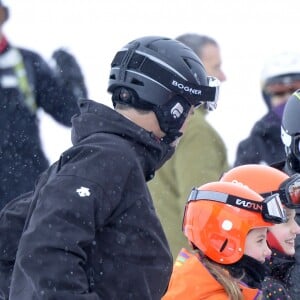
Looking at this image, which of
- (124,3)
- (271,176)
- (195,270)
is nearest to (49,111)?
(271,176)

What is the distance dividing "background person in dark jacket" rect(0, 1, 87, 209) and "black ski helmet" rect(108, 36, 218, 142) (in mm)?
2787

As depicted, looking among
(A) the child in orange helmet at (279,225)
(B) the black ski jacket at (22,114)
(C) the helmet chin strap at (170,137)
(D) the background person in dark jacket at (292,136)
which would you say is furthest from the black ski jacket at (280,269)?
(B) the black ski jacket at (22,114)

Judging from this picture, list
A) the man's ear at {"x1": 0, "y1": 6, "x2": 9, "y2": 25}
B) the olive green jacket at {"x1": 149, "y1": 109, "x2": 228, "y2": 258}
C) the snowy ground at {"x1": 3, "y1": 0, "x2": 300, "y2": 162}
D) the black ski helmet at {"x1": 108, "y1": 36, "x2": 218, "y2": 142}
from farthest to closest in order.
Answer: the snowy ground at {"x1": 3, "y1": 0, "x2": 300, "y2": 162}
the man's ear at {"x1": 0, "y1": 6, "x2": 9, "y2": 25}
the olive green jacket at {"x1": 149, "y1": 109, "x2": 228, "y2": 258}
the black ski helmet at {"x1": 108, "y1": 36, "x2": 218, "y2": 142}

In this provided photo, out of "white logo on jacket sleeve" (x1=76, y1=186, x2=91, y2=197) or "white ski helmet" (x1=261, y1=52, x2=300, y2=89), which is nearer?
"white logo on jacket sleeve" (x1=76, y1=186, x2=91, y2=197)

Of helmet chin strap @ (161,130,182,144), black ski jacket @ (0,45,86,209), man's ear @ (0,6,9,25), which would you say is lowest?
black ski jacket @ (0,45,86,209)

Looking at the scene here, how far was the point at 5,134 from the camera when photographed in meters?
6.89

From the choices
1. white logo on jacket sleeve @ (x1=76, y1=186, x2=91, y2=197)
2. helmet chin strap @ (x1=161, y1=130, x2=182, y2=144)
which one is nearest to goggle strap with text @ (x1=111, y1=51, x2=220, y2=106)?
helmet chin strap @ (x1=161, y1=130, x2=182, y2=144)

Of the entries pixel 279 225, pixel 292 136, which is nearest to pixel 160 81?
pixel 279 225

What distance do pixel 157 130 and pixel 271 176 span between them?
1397 millimetres

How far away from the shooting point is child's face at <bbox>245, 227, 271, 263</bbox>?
4.82 meters

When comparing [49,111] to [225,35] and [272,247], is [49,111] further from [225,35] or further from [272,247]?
[225,35]

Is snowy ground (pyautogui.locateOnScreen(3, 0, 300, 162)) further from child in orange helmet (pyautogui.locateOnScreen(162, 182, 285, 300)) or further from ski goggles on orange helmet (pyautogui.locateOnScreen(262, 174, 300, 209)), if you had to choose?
child in orange helmet (pyautogui.locateOnScreen(162, 182, 285, 300))

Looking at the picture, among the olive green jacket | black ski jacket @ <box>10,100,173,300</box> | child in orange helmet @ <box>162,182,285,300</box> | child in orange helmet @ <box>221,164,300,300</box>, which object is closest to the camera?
black ski jacket @ <box>10,100,173,300</box>

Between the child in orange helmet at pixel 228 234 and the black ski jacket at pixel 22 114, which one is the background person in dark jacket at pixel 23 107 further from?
the child in orange helmet at pixel 228 234
